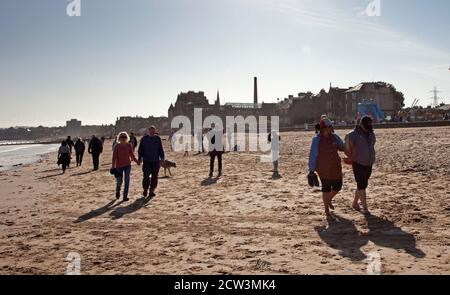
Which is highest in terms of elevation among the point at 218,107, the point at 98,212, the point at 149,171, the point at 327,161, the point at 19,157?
the point at 218,107

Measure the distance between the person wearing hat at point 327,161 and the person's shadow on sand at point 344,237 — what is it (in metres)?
0.50

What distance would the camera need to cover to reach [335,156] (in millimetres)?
6688

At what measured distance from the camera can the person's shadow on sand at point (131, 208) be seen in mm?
7750

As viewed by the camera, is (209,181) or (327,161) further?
(209,181)

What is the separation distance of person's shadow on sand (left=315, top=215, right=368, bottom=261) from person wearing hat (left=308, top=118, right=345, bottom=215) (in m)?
0.50

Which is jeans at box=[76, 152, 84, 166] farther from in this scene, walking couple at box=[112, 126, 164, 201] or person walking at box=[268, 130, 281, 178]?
walking couple at box=[112, 126, 164, 201]

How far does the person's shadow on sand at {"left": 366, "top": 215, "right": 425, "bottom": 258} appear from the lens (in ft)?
16.0

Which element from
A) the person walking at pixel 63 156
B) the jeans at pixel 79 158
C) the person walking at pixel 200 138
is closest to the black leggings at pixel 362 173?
the person walking at pixel 63 156

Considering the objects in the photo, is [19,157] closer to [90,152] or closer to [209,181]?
[90,152]

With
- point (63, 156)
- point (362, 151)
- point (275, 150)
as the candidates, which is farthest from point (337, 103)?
point (362, 151)

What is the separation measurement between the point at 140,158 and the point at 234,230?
4.59 meters

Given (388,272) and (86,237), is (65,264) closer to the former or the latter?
(86,237)

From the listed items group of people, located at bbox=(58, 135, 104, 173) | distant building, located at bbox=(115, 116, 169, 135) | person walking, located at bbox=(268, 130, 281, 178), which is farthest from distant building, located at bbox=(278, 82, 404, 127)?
distant building, located at bbox=(115, 116, 169, 135)
